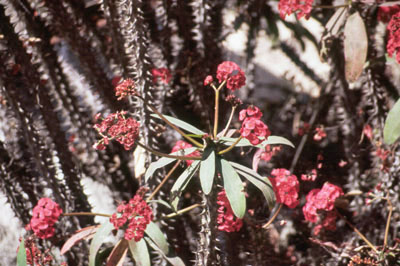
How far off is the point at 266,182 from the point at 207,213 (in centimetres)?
23

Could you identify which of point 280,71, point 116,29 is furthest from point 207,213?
point 280,71

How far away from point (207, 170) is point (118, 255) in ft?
2.19

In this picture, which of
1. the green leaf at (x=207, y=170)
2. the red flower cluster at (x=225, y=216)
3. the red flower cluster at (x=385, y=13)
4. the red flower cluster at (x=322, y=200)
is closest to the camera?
the green leaf at (x=207, y=170)

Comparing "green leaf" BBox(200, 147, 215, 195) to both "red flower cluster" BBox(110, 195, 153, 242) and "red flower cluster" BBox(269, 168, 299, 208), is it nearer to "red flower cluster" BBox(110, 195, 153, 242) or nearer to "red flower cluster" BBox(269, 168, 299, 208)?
"red flower cluster" BBox(110, 195, 153, 242)

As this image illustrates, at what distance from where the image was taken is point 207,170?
127 cm

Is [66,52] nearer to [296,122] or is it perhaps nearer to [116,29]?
[116,29]

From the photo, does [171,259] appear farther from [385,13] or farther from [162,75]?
[385,13]

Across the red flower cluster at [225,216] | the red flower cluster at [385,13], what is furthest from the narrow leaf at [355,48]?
the red flower cluster at [225,216]

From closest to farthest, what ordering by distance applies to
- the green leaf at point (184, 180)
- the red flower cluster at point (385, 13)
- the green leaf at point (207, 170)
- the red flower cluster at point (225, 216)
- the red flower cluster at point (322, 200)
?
1. the green leaf at point (207, 170)
2. the green leaf at point (184, 180)
3. the red flower cluster at point (225, 216)
4. the red flower cluster at point (322, 200)
5. the red flower cluster at point (385, 13)

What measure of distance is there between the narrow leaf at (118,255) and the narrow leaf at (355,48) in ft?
3.83

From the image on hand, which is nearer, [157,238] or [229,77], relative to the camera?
[229,77]

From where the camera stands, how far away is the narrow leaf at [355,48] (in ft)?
5.89

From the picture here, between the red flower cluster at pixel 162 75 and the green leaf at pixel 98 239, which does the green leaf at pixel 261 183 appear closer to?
the green leaf at pixel 98 239

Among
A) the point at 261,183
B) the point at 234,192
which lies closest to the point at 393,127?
the point at 261,183
